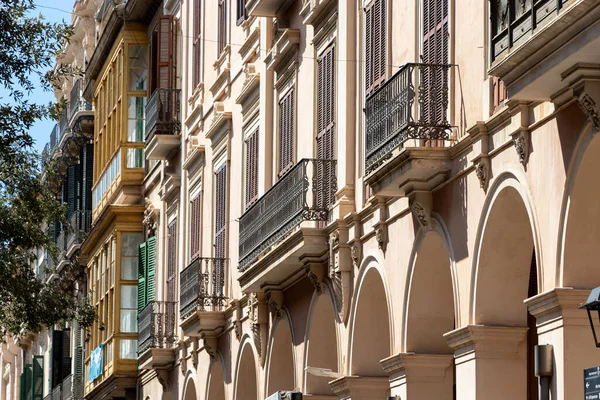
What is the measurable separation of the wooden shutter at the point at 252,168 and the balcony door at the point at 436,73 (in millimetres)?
8259

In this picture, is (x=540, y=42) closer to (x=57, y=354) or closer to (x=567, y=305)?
(x=567, y=305)

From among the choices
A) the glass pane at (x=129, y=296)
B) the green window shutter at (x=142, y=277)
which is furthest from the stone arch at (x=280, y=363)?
the glass pane at (x=129, y=296)

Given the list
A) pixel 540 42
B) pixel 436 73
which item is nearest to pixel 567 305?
pixel 540 42

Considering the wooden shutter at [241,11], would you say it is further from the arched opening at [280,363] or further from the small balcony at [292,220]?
the arched opening at [280,363]

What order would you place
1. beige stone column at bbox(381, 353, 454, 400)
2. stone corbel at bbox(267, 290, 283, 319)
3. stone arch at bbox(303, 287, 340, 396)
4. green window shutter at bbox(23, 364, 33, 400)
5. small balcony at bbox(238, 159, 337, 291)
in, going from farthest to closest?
green window shutter at bbox(23, 364, 33, 400) < stone corbel at bbox(267, 290, 283, 319) < stone arch at bbox(303, 287, 340, 396) < small balcony at bbox(238, 159, 337, 291) < beige stone column at bbox(381, 353, 454, 400)

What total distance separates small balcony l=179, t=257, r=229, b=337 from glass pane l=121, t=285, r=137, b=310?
850 cm

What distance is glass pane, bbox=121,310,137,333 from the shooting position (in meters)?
34.9

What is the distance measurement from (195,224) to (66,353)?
59.9 ft

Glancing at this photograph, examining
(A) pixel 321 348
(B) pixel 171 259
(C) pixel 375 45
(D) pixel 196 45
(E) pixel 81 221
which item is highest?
(D) pixel 196 45

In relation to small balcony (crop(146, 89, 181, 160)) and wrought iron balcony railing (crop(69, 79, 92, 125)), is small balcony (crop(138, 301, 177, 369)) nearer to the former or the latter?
small balcony (crop(146, 89, 181, 160))

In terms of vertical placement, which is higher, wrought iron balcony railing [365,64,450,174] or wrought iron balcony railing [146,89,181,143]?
wrought iron balcony railing [146,89,181,143]

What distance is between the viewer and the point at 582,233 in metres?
12.9

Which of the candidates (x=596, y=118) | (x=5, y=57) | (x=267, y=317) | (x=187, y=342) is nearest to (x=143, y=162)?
(x=187, y=342)

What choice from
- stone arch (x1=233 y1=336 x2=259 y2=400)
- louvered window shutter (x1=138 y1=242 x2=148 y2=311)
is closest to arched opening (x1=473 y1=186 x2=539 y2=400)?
stone arch (x1=233 y1=336 x2=259 y2=400)
